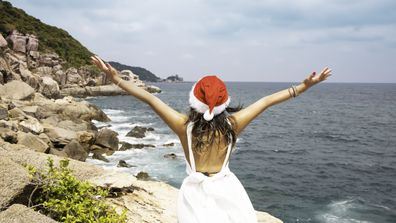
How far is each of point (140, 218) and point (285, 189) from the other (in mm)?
16718

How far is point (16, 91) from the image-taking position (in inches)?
1128

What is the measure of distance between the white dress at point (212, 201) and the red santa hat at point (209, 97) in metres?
0.19

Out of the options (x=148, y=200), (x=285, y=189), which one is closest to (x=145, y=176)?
(x=285, y=189)

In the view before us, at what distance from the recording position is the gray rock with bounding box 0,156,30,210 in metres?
4.03

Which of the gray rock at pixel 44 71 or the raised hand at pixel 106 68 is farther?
the gray rock at pixel 44 71

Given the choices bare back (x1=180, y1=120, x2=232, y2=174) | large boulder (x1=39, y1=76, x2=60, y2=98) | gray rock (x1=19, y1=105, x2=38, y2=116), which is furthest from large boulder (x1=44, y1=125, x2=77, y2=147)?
large boulder (x1=39, y1=76, x2=60, y2=98)

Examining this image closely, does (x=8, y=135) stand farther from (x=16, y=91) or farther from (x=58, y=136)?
(x=16, y=91)

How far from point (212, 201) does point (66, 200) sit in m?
2.50

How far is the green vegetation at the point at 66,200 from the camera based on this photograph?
14.7 ft

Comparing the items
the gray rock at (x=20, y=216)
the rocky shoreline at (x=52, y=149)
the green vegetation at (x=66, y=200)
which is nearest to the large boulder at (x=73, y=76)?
the rocky shoreline at (x=52, y=149)

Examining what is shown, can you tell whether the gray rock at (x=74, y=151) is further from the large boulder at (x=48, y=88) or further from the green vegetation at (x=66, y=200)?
the large boulder at (x=48, y=88)

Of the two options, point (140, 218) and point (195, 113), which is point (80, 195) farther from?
point (195, 113)

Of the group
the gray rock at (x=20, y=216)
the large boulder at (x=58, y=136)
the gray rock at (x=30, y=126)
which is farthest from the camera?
the large boulder at (x=58, y=136)

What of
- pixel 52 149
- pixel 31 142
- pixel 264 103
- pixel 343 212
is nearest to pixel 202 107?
pixel 264 103
